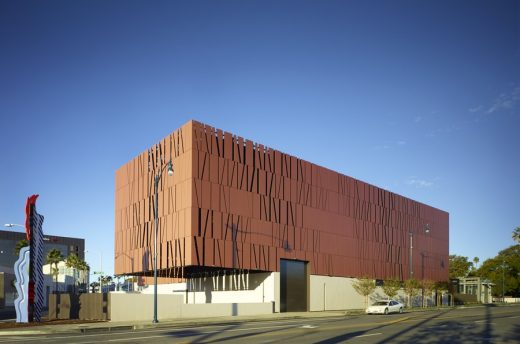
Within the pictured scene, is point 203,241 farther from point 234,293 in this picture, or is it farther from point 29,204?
point 29,204

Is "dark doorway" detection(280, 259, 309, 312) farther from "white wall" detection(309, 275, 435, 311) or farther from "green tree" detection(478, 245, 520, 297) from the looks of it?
"green tree" detection(478, 245, 520, 297)

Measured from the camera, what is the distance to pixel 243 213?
51.7m

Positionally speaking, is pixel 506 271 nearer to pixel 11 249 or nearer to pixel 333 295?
pixel 333 295

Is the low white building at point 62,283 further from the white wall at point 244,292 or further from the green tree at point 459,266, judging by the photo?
the green tree at point 459,266

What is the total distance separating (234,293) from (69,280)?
77.0 meters

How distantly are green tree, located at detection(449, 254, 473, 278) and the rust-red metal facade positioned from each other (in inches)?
3086

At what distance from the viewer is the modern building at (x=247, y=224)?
49.2 m

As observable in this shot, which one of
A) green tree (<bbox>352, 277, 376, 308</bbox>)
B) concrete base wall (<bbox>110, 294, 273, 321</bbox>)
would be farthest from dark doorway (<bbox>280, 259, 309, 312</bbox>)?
concrete base wall (<bbox>110, 294, 273, 321</bbox>)

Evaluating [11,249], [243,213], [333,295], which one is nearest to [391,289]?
[333,295]

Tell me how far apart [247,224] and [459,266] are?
4511 inches

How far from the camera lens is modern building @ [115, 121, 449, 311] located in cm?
4922

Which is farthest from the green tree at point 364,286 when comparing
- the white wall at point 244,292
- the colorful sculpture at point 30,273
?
the colorful sculpture at point 30,273

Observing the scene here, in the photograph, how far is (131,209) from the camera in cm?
6225

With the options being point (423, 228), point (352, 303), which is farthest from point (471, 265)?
point (352, 303)
